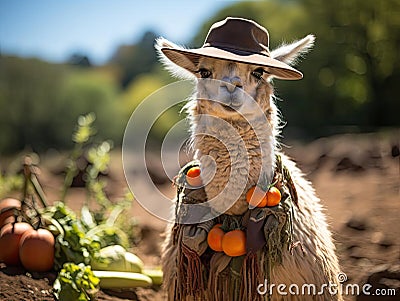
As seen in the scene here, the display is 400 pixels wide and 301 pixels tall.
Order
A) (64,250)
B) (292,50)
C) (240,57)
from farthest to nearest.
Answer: (64,250) < (292,50) < (240,57)

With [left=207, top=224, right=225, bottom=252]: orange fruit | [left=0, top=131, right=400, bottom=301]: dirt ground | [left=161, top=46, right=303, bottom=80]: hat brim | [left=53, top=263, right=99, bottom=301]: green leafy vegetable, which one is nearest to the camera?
[left=161, top=46, right=303, bottom=80]: hat brim

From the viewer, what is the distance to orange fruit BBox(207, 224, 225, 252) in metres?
3.28

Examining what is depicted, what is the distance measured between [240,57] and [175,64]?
1.78 feet

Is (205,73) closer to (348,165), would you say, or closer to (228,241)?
(228,241)

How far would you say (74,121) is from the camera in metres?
17.2

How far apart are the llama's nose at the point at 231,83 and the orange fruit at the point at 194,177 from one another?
0.54 meters

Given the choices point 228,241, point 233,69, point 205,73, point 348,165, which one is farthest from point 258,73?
point 348,165

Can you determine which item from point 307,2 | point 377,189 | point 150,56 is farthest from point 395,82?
point 377,189

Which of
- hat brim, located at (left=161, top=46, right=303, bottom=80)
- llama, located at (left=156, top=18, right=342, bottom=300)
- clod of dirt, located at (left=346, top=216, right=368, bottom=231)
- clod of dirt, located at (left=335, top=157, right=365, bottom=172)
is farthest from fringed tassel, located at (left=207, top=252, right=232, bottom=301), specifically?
clod of dirt, located at (left=335, top=157, right=365, bottom=172)

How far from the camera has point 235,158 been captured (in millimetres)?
3359

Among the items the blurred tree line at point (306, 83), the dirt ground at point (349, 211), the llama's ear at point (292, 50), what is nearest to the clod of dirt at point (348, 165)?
the dirt ground at point (349, 211)

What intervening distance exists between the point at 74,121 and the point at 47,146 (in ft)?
3.57

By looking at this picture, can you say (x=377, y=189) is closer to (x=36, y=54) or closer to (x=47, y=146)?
(x=47, y=146)

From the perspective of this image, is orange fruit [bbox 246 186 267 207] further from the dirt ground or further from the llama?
the dirt ground
